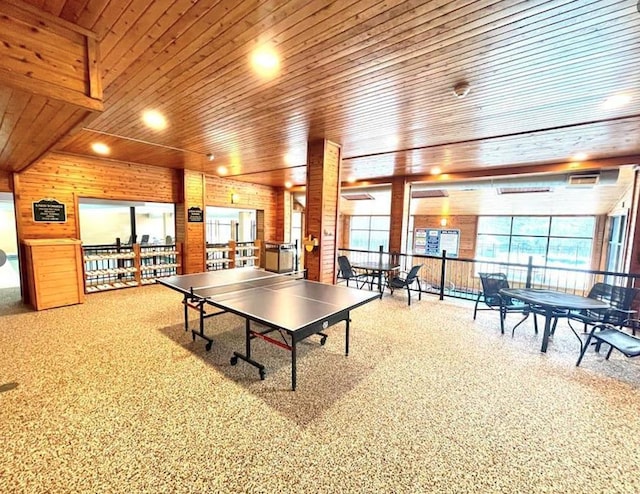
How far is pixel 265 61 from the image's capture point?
2.43m

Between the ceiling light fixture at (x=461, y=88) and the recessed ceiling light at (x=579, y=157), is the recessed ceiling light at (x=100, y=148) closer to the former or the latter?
the ceiling light fixture at (x=461, y=88)

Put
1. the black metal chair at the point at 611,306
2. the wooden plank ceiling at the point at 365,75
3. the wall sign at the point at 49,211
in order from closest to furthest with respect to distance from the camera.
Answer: the wooden plank ceiling at the point at 365,75
the black metal chair at the point at 611,306
the wall sign at the point at 49,211

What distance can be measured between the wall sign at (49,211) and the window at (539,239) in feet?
40.4

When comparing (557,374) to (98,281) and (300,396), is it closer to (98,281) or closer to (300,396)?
(300,396)

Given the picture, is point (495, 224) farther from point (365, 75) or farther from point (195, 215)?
point (195, 215)

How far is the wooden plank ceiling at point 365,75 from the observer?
1.86m

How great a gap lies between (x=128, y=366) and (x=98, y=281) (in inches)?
194

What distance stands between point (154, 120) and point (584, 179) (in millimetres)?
7698

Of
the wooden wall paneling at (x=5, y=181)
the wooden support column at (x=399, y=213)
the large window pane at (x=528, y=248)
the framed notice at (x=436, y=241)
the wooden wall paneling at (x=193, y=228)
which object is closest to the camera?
the wooden wall paneling at (x=5, y=181)

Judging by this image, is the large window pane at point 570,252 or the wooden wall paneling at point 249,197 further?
the large window pane at point 570,252

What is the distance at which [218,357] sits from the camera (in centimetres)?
321

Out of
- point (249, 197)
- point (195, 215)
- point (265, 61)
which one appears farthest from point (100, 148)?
point (265, 61)

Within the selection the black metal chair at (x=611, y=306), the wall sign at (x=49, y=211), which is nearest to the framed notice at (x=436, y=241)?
the black metal chair at (x=611, y=306)

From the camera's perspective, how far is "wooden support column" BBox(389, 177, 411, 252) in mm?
7539
